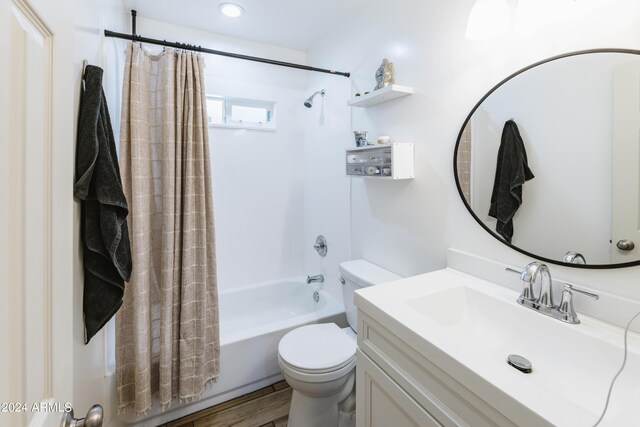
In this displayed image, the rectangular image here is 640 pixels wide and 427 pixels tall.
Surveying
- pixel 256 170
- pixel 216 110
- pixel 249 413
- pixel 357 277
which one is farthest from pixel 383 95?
pixel 249 413

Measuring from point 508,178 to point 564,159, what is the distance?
0.64 feet

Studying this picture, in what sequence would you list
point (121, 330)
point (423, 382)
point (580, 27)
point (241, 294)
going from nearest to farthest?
point (423, 382) < point (580, 27) < point (121, 330) < point (241, 294)

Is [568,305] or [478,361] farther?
[568,305]

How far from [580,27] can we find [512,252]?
792 millimetres

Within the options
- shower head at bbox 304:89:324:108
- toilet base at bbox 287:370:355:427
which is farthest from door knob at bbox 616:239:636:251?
shower head at bbox 304:89:324:108

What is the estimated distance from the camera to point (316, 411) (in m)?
1.55

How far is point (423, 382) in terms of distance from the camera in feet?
2.83

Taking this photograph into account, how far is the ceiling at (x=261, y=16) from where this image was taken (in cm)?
198

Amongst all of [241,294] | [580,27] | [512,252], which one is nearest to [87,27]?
[580,27]

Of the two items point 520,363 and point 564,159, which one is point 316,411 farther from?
point 564,159

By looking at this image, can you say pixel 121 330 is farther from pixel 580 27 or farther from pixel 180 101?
pixel 580 27

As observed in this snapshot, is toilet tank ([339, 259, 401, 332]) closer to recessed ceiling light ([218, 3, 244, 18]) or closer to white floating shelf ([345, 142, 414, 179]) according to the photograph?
white floating shelf ([345, 142, 414, 179])

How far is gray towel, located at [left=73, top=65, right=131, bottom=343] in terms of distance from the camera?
95cm

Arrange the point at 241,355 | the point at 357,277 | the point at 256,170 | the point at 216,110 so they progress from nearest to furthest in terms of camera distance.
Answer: the point at 357,277 < the point at 241,355 < the point at 216,110 < the point at 256,170
